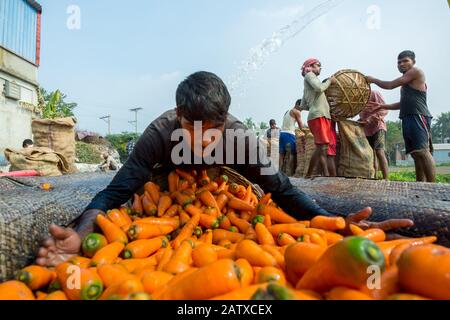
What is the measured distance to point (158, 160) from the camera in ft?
8.59

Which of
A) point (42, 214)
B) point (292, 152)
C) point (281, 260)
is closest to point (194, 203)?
point (42, 214)

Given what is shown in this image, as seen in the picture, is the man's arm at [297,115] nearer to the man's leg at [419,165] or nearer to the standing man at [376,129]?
the standing man at [376,129]

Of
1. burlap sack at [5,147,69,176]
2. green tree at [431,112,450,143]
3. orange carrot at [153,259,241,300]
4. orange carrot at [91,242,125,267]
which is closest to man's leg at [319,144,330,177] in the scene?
orange carrot at [91,242,125,267]

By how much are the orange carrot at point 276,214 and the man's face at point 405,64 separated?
3.64 meters

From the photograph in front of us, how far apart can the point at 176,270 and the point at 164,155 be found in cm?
130

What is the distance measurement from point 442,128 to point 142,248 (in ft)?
249

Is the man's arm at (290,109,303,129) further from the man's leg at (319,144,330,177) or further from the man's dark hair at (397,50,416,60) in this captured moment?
the man's dark hair at (397,50,416,60)

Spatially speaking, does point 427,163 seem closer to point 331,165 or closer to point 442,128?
point 331,165

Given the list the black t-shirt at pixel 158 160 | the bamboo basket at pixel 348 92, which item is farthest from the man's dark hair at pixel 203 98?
the bamboo basket at pixel 348 92

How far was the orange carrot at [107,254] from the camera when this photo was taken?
1533 mm

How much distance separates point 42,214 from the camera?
219cm

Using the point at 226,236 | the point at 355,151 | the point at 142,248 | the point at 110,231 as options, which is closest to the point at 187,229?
the point at 226,236
